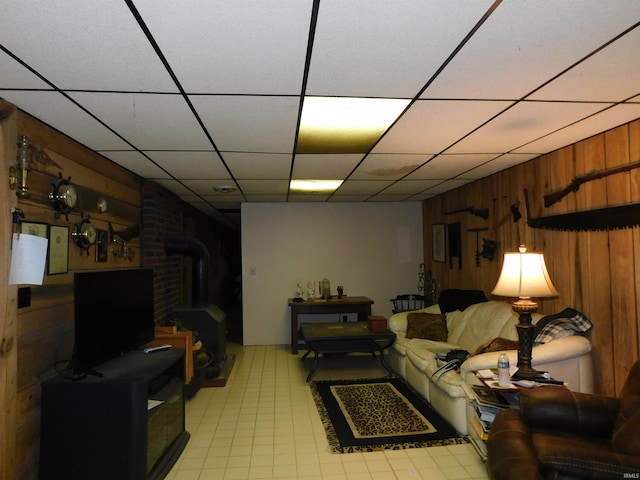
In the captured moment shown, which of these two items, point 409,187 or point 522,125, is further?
point 409,187

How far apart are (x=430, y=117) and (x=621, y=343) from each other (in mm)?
2044

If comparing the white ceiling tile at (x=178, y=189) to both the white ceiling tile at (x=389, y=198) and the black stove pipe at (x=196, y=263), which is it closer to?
the black stove pipe at (x=196, y=263)

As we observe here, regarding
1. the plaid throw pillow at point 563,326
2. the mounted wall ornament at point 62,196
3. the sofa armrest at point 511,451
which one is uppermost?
the mounted wall ornament at point 62,196

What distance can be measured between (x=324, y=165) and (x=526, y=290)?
200cm

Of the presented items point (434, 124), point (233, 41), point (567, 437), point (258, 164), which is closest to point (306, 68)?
point (233, 41)

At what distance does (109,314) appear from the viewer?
2.55m

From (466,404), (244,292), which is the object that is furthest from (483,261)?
(244,292)

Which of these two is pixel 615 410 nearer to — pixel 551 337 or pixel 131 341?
pixel 551 337

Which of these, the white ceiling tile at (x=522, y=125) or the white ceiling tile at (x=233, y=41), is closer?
the white ceiling tile at (x=233, y=41)

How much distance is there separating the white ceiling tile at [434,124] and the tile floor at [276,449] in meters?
2.26

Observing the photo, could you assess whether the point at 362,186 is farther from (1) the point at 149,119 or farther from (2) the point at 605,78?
(2) the point at 605,78

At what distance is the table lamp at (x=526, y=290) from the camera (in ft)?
8.55

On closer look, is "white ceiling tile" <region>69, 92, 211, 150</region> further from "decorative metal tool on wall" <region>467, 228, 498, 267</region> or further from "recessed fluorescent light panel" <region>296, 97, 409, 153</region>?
"decorative metal tool on wall" <region>467, 228, 498, 267</region>

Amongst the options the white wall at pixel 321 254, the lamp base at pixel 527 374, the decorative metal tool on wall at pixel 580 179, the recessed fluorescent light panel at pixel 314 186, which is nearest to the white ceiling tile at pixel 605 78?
the decorative metal tool on wall at pixel 580 179
